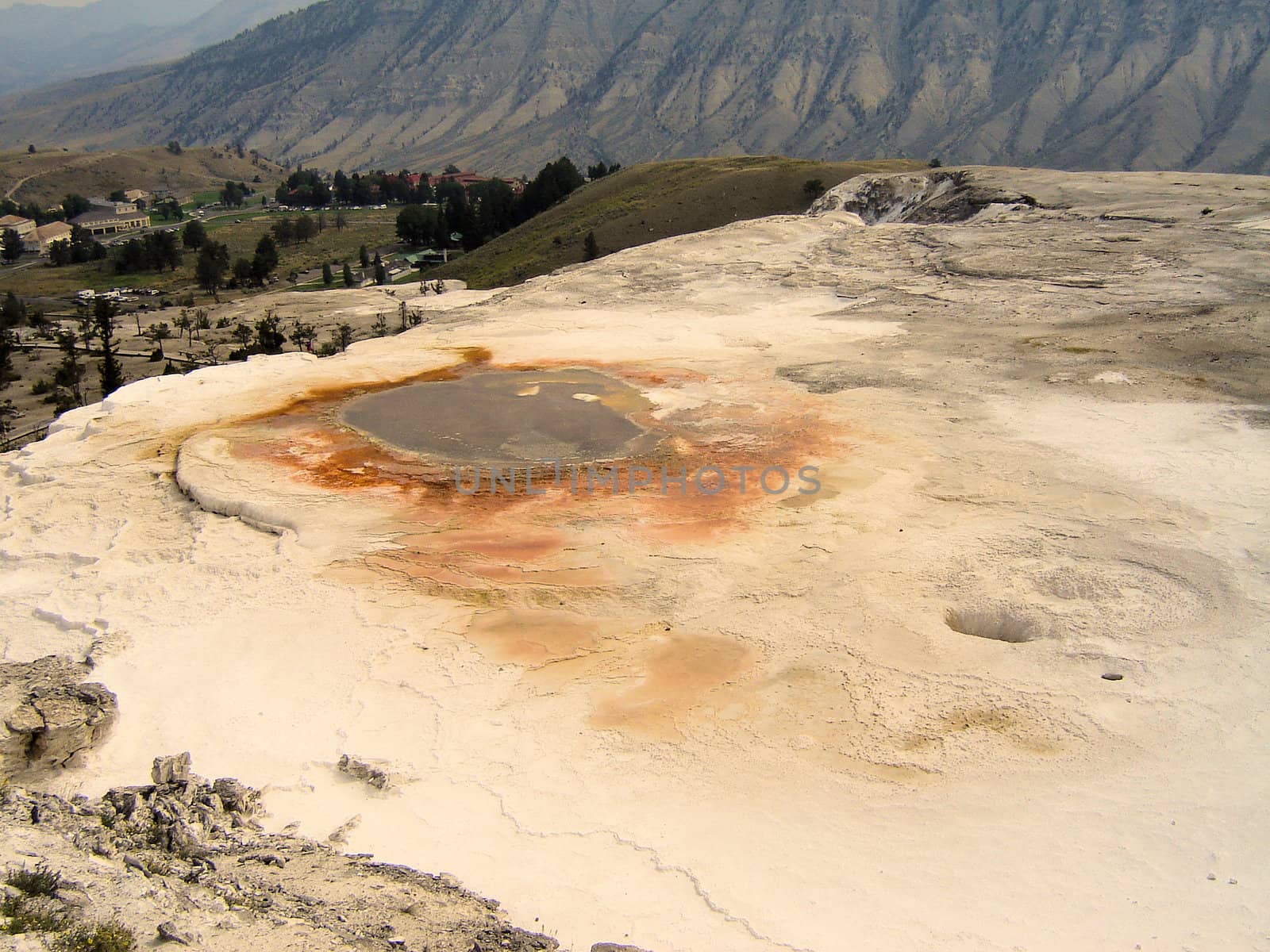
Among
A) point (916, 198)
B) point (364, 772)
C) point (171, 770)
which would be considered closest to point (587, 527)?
point (364, 772)

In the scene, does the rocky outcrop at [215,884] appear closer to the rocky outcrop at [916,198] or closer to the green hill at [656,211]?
the rocky outcrop at [916,198]

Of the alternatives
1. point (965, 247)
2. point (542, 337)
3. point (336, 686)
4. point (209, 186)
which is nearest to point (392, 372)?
point (542, 337)

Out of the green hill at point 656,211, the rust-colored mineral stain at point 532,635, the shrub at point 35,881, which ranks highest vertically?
the green hill at point 656,211

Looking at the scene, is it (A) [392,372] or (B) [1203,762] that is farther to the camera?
(A) [392,372]

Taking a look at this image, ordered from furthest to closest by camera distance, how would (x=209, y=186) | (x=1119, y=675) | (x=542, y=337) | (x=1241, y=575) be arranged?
1. (x=209, y=186)
2. (x=542, y=337)
3. (x=1241, y=575)
4. (x=1119, y=675)

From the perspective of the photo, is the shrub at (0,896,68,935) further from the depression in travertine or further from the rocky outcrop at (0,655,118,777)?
the rocky outcrop at (0,655,118,777)

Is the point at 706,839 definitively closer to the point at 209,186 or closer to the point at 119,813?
the point at 119,813

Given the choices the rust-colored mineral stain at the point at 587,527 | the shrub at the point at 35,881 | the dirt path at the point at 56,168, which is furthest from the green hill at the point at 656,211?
the dirt path at the point at 56,168
